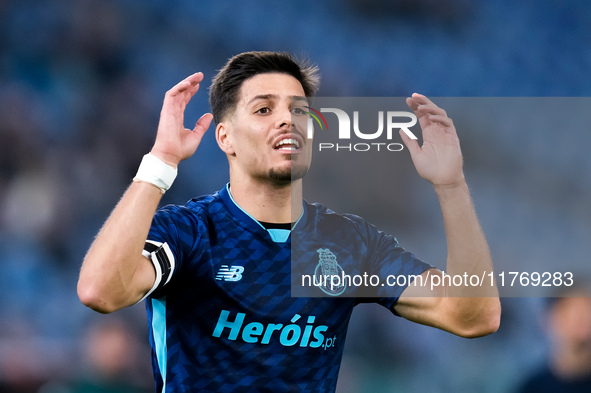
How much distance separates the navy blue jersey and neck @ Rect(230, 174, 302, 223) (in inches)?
2.1

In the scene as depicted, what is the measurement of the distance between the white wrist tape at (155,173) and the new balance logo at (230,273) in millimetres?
560

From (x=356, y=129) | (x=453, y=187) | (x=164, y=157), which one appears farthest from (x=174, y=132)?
(x=356, y=129)

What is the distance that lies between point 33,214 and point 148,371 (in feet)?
5.79

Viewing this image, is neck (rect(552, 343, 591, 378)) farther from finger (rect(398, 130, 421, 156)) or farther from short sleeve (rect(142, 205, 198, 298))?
short sleeve (rect(142, 205, 198, 298))

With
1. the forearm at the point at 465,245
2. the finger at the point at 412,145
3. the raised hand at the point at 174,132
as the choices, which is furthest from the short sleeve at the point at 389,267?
the raised hand at the point at 174,132

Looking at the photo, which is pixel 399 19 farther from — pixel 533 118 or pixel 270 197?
pixel 270 197

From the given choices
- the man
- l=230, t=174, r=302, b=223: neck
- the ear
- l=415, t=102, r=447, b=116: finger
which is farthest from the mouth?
l=415, t=102, r=447, b=116: finger

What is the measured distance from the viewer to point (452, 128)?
8.23 feet

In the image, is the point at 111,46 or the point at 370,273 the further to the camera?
the point at 111,46

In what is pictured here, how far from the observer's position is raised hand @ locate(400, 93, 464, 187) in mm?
2457

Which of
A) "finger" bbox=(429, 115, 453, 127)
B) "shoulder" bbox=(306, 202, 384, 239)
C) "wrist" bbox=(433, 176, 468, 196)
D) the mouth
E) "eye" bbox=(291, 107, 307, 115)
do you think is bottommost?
"wrist" bbox=(433, 176, 468, 196)

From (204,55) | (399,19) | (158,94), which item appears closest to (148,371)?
(158,94)

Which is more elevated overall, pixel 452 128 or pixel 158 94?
pixel 158 94

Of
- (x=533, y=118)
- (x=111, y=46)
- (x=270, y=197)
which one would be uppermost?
(x=111, y=46)
